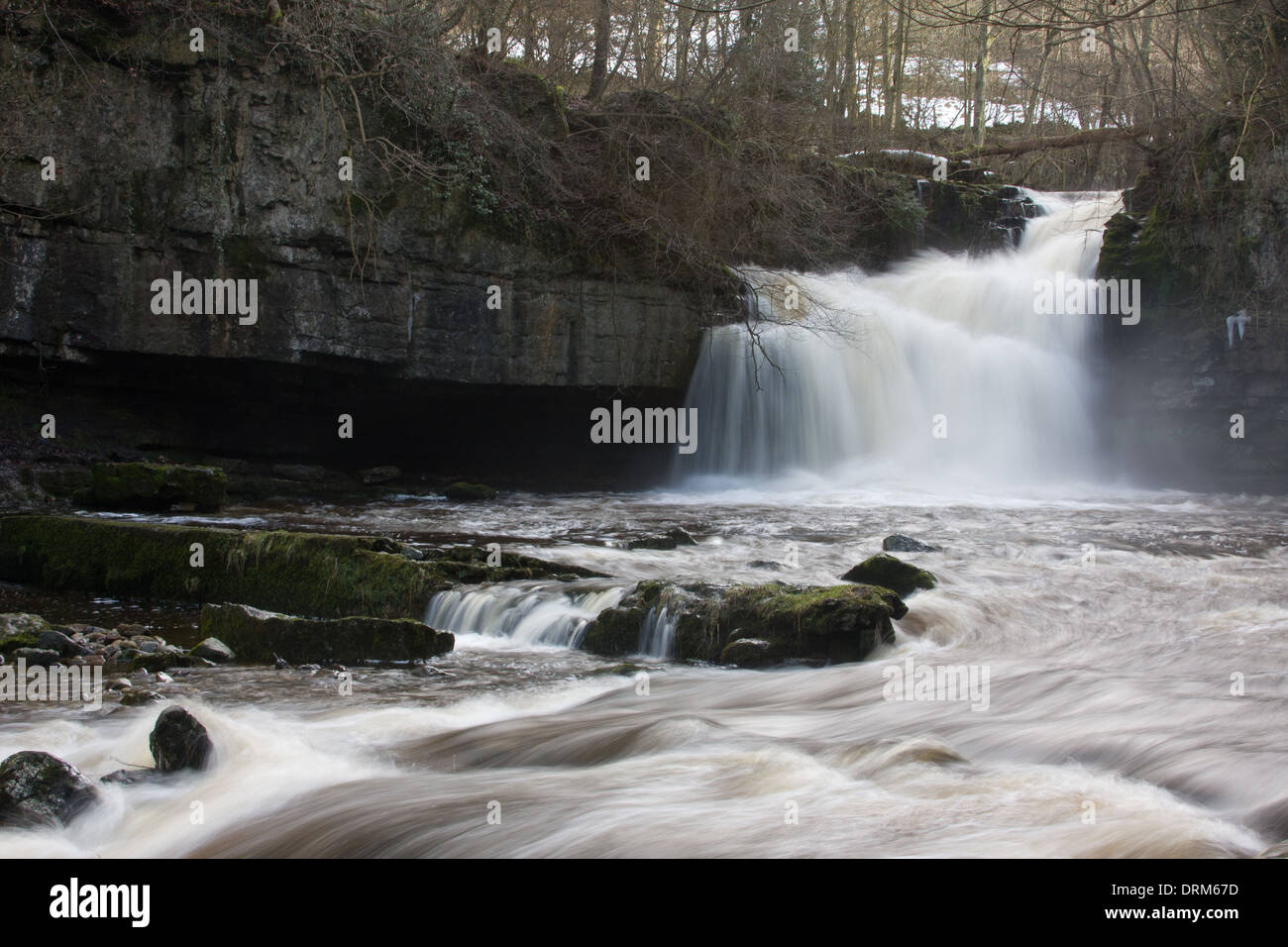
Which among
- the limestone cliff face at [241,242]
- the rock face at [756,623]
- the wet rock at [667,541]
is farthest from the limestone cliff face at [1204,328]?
the rock face at [756,623]

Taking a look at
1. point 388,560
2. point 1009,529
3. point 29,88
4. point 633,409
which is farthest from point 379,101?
point 1009,529

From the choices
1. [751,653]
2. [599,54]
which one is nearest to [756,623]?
[751,653]

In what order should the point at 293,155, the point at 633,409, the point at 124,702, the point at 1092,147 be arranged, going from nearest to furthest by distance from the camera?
1. the point at 124,702
2. the point at 293,155
3. the point at 633,409
4. the point at 1092,147

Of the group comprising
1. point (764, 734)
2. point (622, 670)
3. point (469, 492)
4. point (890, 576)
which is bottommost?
point (764, 734)

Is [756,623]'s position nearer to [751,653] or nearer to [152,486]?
[751,653]

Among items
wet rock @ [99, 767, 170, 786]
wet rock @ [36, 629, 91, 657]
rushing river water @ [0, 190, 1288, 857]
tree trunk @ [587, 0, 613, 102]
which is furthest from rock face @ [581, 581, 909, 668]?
tree trunk @ [587, 0, 613, 102]

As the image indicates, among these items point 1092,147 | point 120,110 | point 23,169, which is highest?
point 1092,147

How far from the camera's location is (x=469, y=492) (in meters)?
14.9

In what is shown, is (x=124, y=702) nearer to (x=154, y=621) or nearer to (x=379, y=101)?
(x=154, y=621)

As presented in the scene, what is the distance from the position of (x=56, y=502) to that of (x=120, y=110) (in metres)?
4.84

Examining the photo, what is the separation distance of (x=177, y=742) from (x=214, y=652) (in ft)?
5.67

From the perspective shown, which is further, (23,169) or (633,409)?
(633,409)

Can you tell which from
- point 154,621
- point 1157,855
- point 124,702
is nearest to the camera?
point 1157,855

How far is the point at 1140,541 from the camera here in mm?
11250
